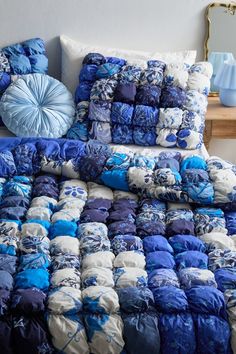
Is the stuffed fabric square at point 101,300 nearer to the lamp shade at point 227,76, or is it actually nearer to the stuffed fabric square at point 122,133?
the stuffed fabric square at point 122,133

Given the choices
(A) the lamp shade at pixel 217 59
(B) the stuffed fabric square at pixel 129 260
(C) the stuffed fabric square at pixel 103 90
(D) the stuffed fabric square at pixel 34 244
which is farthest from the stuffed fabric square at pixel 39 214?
(A) the lamp shade at pixel 217 59

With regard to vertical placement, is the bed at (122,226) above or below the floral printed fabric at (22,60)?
below

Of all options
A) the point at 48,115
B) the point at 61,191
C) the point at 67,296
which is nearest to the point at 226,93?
the point at 48,115

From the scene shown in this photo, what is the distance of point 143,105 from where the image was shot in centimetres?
264

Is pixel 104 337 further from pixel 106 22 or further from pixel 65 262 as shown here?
pixel 106 22

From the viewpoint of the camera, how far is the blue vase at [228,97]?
9.63 feet

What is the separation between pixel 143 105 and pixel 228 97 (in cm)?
59

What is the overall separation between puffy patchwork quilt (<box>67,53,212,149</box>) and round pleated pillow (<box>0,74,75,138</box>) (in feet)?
0.27

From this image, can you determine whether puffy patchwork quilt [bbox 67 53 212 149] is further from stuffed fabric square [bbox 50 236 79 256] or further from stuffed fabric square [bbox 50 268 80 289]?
stuffed fabric square [bbox 50 268 80 289]

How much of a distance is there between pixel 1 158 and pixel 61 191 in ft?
1.05

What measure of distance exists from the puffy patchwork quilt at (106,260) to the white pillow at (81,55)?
2.32 ft

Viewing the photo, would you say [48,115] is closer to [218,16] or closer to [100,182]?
[100,182]

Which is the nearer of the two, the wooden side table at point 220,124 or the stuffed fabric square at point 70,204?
the stuffed fabric square at point 70,204

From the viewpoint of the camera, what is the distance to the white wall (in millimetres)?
2930
